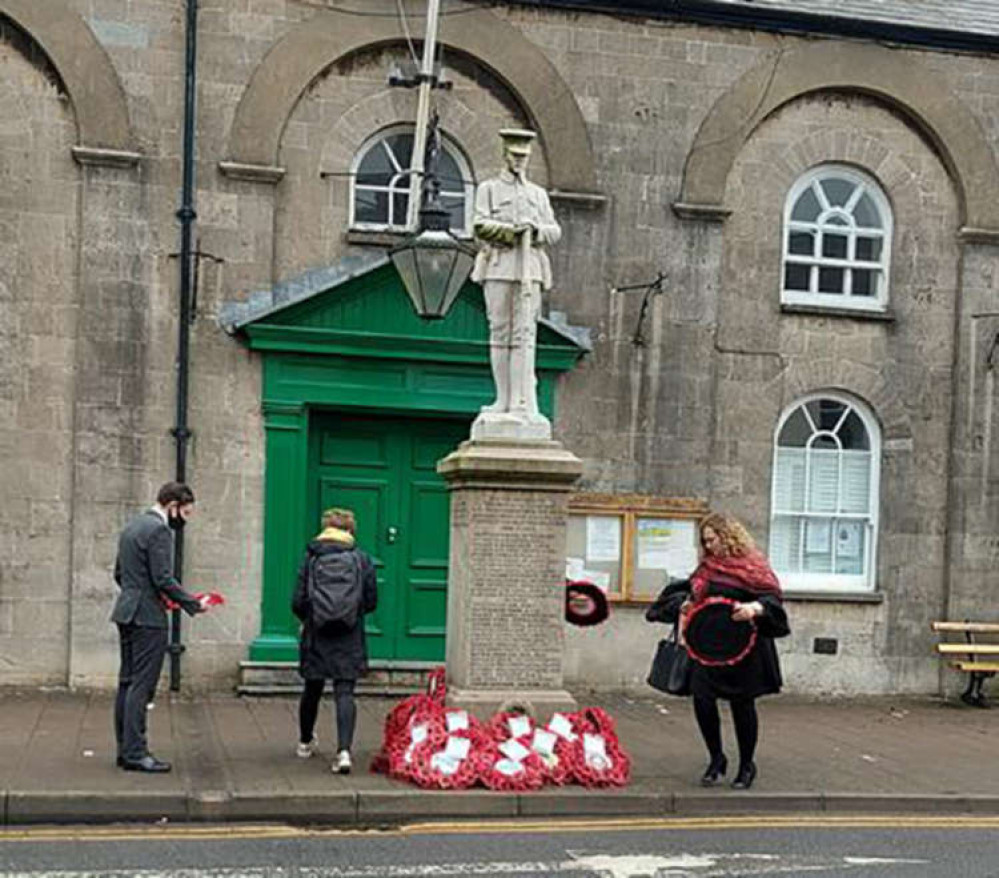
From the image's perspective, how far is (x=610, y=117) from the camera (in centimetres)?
1370

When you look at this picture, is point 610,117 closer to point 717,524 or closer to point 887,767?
point 717,524

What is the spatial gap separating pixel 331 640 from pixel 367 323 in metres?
4.57

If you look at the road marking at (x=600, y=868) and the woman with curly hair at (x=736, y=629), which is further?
the woman with curly hair at (x=736, y=629)

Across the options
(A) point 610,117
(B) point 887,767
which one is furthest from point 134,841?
(A) point 610,117

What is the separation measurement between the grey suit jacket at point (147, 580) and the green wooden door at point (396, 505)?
14.0ft

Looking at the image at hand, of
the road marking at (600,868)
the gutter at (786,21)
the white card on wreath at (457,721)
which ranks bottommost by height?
the road marking at (600,868)

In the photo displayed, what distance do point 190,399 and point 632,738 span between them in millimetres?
5070

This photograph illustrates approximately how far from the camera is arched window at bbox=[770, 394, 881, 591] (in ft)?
46.9

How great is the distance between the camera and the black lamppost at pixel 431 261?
37.5 feet

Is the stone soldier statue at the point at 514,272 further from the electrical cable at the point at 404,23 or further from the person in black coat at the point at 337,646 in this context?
the electrical cable at the point at 404,23

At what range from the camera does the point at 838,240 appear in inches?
568

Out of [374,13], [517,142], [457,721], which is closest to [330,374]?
[374,13]

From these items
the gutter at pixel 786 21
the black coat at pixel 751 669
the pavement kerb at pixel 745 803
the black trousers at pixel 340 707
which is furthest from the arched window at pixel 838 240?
the black trousers at pixel 340 707

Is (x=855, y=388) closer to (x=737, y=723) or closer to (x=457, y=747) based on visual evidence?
(x=737, y=723)
